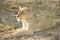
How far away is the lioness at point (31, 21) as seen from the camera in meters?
5.05

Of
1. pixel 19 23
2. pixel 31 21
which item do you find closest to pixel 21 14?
pixel 31 21

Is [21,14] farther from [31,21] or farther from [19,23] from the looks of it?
[19,23]

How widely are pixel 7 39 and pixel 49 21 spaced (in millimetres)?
1133

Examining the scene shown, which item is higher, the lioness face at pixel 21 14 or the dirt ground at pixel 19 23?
the lioness face at pixel 21 14

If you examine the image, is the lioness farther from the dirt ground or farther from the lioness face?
the dirt ground

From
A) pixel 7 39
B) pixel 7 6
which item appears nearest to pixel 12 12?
pixel 7 6

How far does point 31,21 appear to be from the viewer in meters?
5.25

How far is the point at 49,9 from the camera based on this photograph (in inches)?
281

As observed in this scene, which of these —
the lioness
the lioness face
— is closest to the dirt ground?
the lioness

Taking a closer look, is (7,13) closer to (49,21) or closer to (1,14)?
(1,14)

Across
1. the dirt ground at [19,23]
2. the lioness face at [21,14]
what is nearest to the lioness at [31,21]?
the lioness face at [21,14]

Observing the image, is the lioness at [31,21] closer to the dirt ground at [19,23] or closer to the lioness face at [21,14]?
the lioness face at [21,14]

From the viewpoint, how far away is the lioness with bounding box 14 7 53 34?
5051mm

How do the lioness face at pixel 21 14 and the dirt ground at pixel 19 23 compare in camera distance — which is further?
the dirt ground at pixel 19 23
